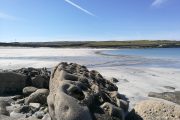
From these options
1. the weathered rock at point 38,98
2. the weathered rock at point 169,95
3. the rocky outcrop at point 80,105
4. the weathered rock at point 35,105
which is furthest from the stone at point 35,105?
the weathered rock at point 169,95

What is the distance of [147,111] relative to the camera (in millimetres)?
8148

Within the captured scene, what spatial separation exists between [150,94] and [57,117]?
309 inches

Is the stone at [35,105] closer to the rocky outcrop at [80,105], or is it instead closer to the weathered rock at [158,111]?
the rocky outcrop at [80,105]

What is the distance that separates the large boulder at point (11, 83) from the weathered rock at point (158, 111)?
7.10m

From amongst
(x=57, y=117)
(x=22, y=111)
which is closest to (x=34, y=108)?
(x=22, y=111)

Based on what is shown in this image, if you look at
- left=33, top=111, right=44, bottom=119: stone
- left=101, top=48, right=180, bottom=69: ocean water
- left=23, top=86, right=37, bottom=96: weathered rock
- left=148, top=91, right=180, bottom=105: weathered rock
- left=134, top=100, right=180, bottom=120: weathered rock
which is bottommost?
left=101, top=48, right=180, bottom=69: ocean water

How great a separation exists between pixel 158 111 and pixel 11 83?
7914 mm

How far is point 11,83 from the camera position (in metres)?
14.2

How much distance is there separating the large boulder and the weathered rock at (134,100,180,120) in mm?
7099

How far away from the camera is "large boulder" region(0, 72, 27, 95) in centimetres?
1398

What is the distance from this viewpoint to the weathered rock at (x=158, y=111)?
7.70 meters

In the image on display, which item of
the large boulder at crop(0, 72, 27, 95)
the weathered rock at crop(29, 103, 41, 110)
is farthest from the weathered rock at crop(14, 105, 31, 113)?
the large boulder at crop(0, 72, 27, 95)

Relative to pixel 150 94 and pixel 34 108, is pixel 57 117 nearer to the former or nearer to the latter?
pixel 34 108

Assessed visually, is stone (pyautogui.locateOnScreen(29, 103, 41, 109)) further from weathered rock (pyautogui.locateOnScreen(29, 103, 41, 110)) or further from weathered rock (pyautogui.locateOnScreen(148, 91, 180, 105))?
weathered rock (pyautogui.locateOnScreen(148, 91, 180, 105))
